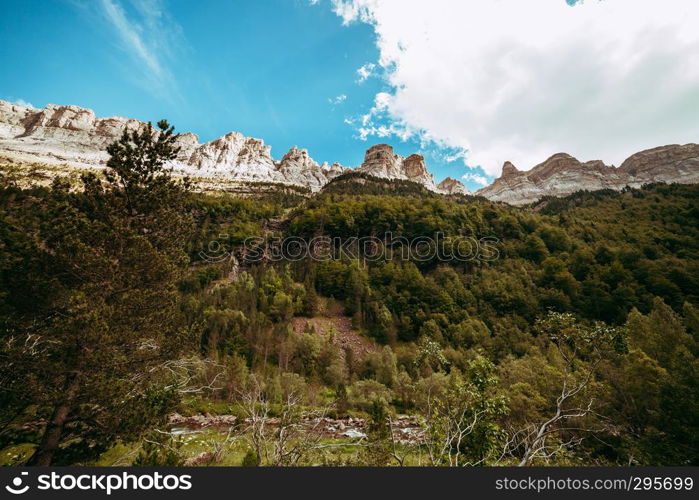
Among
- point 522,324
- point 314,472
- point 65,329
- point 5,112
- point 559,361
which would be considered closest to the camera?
point 314,472

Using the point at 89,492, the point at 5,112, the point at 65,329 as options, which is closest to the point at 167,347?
the point at 65,329

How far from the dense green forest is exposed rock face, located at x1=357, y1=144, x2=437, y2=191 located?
216 ft

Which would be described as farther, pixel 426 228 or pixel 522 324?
pixel 426 228

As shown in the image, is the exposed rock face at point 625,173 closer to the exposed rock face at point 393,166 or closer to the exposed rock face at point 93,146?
the exposed rock face at point 393,166

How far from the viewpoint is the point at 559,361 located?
32.4 m

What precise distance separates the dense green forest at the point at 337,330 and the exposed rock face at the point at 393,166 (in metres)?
65.9

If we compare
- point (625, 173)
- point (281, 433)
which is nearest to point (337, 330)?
point (281, 433)

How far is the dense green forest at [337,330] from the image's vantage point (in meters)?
8.24

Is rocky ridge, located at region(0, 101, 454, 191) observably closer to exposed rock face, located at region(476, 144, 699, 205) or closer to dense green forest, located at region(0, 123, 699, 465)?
dense green forest, located at region(0, 123, 699, 465)

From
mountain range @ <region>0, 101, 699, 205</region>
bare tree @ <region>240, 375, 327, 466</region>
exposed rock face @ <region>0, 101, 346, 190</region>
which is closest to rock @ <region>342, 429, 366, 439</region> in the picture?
bare tree @ <region>240, 375, 327, 466</region>

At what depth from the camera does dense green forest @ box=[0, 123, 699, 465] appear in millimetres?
8242

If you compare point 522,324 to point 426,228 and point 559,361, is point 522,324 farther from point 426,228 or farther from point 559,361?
point 426,228

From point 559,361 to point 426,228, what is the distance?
57998 mm

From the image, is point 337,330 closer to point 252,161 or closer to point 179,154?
point 252,161
